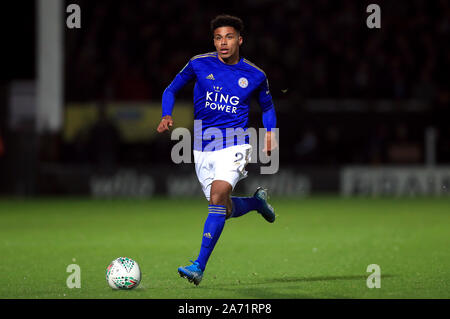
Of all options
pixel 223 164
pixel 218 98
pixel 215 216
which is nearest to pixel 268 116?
pixel 218 98

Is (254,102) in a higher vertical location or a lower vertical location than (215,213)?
higher

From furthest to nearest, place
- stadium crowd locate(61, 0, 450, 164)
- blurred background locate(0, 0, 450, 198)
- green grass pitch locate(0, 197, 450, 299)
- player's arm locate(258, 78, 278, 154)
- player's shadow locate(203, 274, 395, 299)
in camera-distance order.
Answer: stadium crowd locate(61, 0, 450, 164)
blurred background locate(0, 0, 450, 198)
player's arm locate(258, 78, 278, 154)
green grass pitch locate(0, 197, 450, 299)
player's shadow locate(203, 274, 395, 299)

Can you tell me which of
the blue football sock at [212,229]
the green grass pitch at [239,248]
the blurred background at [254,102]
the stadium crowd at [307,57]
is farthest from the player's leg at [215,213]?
the stadium crowd at [307,57]

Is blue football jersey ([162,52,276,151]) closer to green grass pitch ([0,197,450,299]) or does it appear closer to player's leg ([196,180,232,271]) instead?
player's leg ([196,180,232,271])

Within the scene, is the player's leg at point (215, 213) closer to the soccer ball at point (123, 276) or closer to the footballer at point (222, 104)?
the footballer at point (222, 104)

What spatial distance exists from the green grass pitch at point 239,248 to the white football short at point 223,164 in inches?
33.2

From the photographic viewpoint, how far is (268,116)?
723 cm

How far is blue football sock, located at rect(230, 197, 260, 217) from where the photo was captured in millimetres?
7375

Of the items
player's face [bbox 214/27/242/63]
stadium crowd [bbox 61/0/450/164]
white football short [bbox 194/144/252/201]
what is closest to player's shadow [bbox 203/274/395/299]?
white football short [bbox 194/144/252/201]

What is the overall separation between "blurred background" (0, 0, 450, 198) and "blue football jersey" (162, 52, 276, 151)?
10.3m

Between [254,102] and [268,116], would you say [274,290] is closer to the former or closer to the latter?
[268,116]

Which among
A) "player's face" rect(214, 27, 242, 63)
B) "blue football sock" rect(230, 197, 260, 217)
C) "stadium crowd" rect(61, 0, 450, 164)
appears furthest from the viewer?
"stadium crowd" rect(61, 0, 450, 164)

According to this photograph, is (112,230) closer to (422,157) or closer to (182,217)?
(182,217)

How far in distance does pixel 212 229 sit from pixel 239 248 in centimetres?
284
